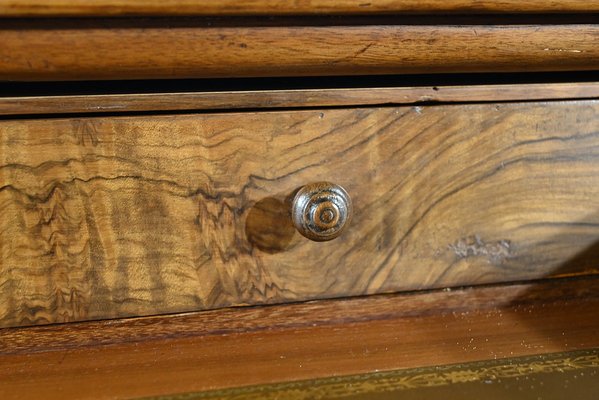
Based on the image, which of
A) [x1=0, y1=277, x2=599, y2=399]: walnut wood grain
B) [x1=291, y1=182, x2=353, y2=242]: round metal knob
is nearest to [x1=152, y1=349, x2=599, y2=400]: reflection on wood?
[x1=0, y1=277, x2=599, y2=399]: walnut wood grain

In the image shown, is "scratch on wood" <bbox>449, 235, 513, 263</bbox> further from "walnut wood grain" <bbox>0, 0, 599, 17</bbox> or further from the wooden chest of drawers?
"walnut wood grain" <bbox>0, 0, 599, 17</bbox>

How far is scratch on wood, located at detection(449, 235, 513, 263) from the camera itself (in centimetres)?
60

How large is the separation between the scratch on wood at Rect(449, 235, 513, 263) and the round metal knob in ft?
0.42

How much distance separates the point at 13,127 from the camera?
0.51 m

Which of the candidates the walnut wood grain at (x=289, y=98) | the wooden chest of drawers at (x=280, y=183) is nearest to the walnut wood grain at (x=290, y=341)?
the wooden chest of drawers at (x=280, y=183)

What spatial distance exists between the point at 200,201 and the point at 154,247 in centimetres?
5

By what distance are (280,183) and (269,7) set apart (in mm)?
146

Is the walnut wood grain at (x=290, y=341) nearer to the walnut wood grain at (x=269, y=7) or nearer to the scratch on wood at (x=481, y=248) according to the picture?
the scratch on wood at (x=481, y=248)

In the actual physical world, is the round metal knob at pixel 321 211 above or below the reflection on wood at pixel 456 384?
above

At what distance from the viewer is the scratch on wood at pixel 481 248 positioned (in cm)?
60

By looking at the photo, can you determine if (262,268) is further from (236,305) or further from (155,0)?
(155,0)

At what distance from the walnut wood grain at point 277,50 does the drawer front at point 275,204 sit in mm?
42

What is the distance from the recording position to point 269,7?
48cm

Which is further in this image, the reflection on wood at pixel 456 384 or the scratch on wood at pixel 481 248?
the scratch on wood at pixel 481 248
